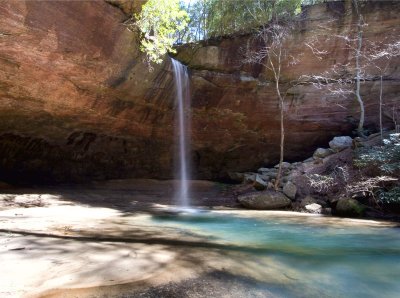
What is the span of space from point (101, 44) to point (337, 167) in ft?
33.1

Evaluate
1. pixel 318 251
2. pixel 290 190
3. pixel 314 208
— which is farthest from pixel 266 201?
pixel 318 251

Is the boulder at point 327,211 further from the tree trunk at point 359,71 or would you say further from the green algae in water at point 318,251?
the tree trunk at point 359,71

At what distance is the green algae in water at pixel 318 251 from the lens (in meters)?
3.84

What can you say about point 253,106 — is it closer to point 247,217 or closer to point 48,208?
point 247,217

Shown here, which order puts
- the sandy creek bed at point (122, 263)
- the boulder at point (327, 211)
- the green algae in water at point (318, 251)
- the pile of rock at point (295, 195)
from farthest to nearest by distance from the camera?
1. the boulder at point (327, 211)
2. the pile of rock at point (295, 195)
3. the green algae in water at point (318, 251)
4. the sandy creek bed at point (122, 263)

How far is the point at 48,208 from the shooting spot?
9.53 m

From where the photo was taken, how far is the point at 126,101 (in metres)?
14.4

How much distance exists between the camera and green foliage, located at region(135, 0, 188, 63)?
11438mm

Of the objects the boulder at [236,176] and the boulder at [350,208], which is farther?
the boulder at [236,176]

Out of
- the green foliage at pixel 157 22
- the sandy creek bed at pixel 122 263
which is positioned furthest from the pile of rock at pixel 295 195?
the green foliage at pixel 157 22

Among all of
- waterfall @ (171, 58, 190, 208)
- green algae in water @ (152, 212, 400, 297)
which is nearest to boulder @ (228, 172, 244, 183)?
waterfall @ (171, 58, 190, 208)

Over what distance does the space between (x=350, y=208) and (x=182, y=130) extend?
356 inches

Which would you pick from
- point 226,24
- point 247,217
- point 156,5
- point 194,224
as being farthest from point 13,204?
point 226,24

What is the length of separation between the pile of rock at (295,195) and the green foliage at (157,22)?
6.63 metres
